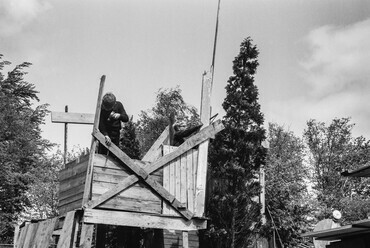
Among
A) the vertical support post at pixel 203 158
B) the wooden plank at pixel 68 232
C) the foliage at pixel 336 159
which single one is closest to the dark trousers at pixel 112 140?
the wooden plank at pixel 68 232

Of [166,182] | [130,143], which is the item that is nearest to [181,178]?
[166,182]

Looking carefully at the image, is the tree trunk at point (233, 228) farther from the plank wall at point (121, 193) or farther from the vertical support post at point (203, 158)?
the plank wall at point (121, 193)

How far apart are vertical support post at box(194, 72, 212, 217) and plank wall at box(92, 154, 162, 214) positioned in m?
1.01

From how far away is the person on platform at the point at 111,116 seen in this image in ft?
33.3

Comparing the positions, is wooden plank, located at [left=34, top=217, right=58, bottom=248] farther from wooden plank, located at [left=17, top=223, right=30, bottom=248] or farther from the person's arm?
the person's arm

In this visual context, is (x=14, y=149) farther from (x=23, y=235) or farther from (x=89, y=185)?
(x=89, y=185)

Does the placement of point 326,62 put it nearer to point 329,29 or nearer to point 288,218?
point 329,29

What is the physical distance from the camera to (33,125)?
39719 mm

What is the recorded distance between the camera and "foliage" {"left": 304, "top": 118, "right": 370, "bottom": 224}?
1931 inches

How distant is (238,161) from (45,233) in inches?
293

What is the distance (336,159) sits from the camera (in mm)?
51594

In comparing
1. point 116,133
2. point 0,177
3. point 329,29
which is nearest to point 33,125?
point 0,177

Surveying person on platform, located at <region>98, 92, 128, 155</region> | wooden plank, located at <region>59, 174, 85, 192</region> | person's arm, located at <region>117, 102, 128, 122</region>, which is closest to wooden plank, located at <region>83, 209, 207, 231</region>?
wooden plank, located at <region>59, 174, 85, 192</region>

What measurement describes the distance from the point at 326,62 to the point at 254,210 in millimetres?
27336
